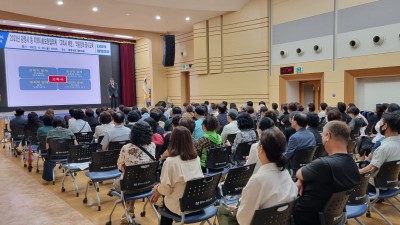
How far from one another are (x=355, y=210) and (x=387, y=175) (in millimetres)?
680

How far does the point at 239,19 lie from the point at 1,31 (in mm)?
10902

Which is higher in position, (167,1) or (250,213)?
(167,1)

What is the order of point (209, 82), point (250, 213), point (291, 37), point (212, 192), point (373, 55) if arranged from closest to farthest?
1. point (250, 213)
2. point (212, 192)
3. point (373, 55)
4. point (291, 37)
5. point (209, 82)

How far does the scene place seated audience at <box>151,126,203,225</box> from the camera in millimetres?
2689

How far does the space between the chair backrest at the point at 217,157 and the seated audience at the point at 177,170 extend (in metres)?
1.41

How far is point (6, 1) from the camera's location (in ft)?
36.1

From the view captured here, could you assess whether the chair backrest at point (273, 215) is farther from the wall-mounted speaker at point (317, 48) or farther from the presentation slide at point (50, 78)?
the presentation slide at point (50, 78)

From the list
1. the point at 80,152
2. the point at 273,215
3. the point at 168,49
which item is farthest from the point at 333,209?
the point at 168,49

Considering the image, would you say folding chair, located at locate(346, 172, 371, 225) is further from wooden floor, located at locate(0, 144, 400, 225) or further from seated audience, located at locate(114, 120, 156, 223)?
seated audience, located at locate(114, 120, 156, 223)

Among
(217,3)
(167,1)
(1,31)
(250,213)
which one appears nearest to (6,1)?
(1,31)

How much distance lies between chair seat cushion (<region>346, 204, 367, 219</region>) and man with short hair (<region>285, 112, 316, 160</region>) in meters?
1.20

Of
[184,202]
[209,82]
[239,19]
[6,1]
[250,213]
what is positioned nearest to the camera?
[250,213]

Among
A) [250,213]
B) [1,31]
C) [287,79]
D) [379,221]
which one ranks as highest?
[1,31]

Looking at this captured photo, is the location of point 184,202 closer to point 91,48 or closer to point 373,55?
point 373,55
